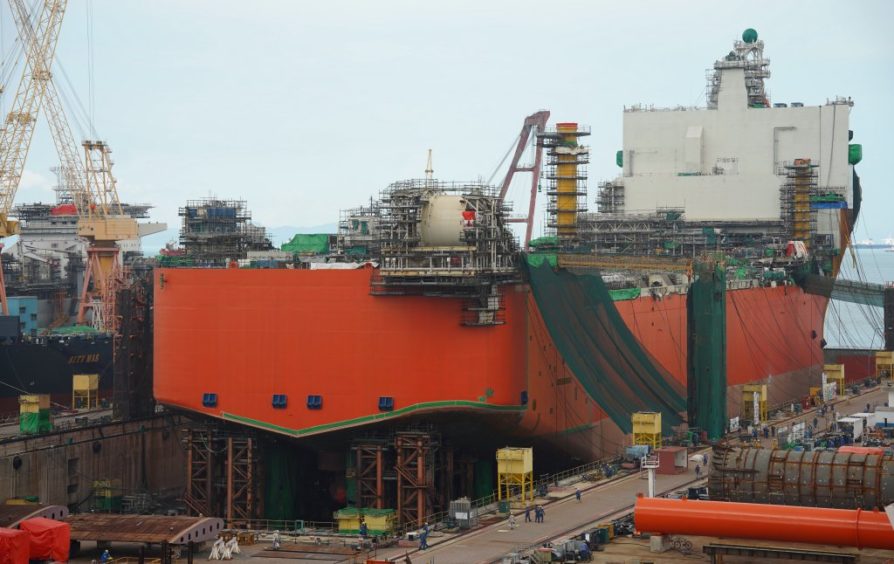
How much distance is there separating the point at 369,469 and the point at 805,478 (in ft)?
54.5

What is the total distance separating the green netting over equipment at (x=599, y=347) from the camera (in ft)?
174

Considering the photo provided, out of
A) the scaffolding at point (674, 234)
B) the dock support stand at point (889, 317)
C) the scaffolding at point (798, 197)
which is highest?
the scaffolding at point (798, 197)

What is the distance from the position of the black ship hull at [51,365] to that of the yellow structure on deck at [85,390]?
9.86ft

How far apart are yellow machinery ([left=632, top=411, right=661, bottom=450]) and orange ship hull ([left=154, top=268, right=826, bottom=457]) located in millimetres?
3068

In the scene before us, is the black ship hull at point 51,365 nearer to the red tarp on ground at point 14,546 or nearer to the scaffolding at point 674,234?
the scaffolding at point 674,234

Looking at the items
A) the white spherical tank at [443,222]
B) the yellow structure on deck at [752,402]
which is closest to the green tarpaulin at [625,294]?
the yellow structure on deck at [752,402]

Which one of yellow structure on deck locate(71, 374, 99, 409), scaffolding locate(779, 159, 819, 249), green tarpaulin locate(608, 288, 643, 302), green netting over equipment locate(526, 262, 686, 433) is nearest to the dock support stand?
scaffolding locate(779, 159, 819, 249)

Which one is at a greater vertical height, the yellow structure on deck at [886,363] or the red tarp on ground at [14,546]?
the yellow structure on deck at [886,363]

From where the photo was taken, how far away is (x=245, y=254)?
194ft

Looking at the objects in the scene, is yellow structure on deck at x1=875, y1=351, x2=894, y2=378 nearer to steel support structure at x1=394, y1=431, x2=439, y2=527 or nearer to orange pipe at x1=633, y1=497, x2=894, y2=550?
steel support structure at x1=394, y1=431, x2=439, y2=527

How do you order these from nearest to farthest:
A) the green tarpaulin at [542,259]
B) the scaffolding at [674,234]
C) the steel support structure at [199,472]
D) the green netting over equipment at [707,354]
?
the steel support structure at [199,472] < the green tarpaulin at [542,259] < the green netting over equipment at [707,354] < the scaffolding at [674,234]

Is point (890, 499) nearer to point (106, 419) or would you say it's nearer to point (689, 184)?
point (106, 419)

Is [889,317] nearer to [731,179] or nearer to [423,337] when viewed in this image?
[731,179]

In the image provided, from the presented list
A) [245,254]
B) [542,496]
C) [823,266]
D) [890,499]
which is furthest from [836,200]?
[890,499]
